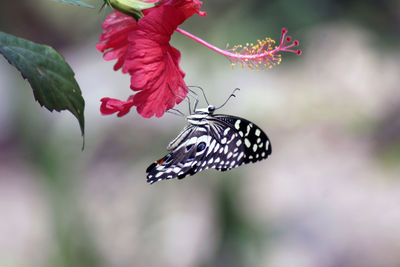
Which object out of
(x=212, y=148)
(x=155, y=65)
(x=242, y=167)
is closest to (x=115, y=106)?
(x=155, y=65)

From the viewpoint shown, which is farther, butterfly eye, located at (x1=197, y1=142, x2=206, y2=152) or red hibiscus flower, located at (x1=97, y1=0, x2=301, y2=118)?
butterfly eye, located at (x1=197, y1=142, x2=206, y2=152)

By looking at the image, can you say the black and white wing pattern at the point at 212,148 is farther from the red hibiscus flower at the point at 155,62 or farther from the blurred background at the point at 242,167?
the blurred background at the point at 242,167

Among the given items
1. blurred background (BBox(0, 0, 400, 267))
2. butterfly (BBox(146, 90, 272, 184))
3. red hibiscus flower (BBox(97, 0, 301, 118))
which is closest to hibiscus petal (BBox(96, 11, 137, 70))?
red hibiscus flower (BBox(97, 0, 301, 118))

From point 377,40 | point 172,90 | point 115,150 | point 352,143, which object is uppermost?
point 377,40

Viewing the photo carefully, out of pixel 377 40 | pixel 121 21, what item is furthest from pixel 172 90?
pixel 377 40

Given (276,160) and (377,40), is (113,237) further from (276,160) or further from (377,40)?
(377,40)

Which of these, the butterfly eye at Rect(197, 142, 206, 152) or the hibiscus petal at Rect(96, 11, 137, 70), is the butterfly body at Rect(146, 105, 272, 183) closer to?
the butterfly eye at Rect(197, 142, 206, 152)

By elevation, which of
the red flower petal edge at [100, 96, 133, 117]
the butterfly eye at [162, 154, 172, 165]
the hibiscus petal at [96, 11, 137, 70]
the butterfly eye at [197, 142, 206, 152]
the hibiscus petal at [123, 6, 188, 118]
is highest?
the hibiscus petal at [96, 11, 137, 70]

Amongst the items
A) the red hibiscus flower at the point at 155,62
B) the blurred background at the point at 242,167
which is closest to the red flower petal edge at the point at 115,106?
the red hibiscus flower at the point at 155,62
